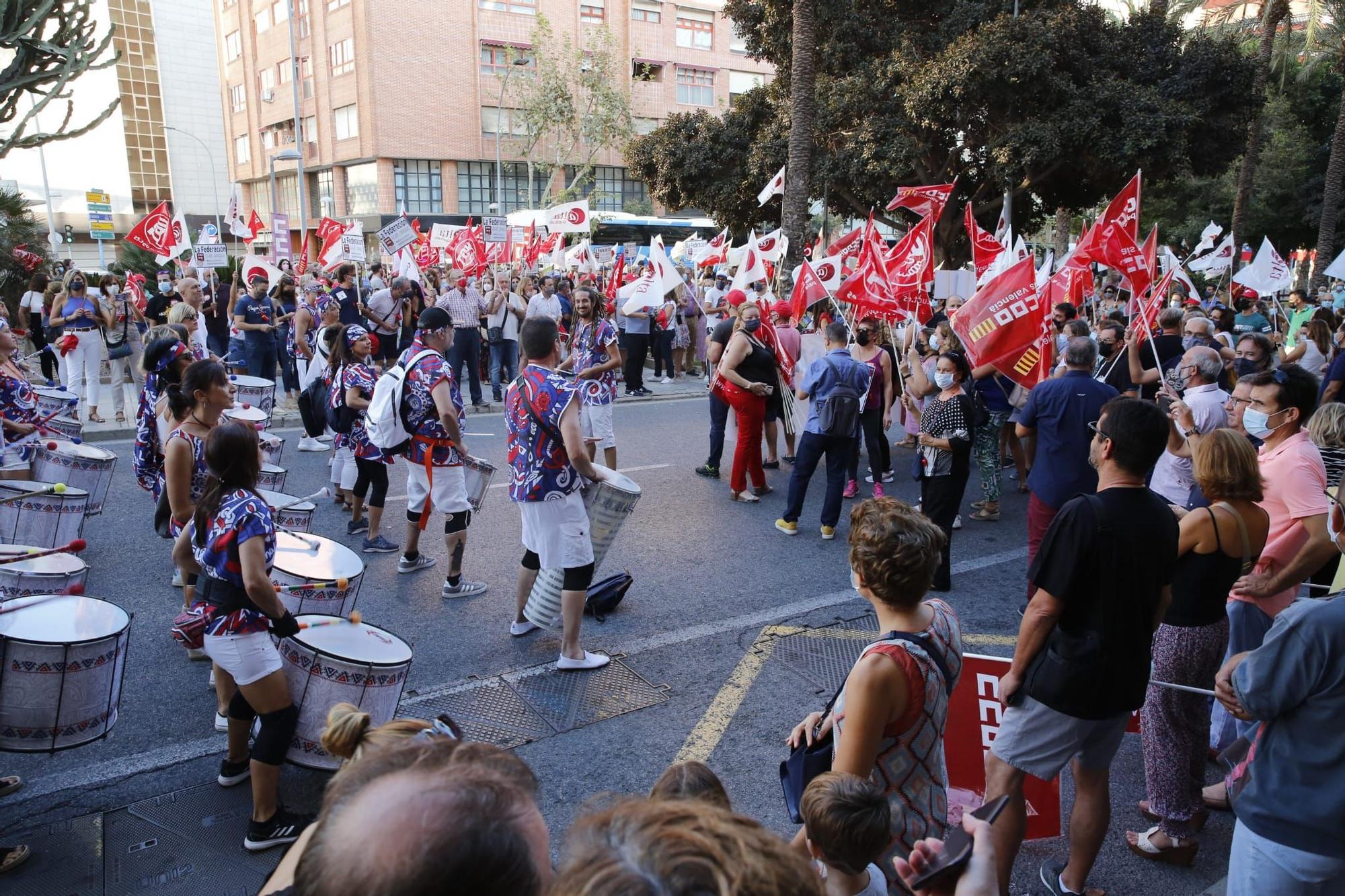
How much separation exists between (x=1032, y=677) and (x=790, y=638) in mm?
2595

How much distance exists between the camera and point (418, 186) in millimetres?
50125

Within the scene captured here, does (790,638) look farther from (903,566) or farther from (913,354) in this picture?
(913,354)

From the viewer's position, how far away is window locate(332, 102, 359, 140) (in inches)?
1935

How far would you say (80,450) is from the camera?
654 centimetres

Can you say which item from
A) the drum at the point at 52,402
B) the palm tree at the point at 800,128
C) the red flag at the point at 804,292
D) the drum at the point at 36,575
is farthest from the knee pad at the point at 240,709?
the palm tree at the point at 800,128

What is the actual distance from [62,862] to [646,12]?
5836cm

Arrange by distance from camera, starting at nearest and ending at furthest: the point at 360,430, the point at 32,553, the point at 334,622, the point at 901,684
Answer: the point at 901,684, the point at 334,622, the point at 32,553, the point at 360,430

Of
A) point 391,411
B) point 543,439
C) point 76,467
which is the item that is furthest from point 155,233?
point 543,439

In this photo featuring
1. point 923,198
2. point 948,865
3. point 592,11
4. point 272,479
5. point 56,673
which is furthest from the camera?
point 592,11

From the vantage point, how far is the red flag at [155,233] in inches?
515

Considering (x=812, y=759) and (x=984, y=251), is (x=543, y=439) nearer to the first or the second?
(x=812, y=759)

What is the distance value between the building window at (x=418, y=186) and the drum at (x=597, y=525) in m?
48.4

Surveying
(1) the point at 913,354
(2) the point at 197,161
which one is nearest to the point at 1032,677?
(1) the point at 913,354

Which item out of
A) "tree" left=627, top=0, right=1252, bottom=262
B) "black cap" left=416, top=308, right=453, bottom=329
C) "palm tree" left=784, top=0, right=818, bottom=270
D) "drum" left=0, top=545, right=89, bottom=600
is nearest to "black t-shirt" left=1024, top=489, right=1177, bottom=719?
"drum" left=0, top=545, right=89, bottom=600
